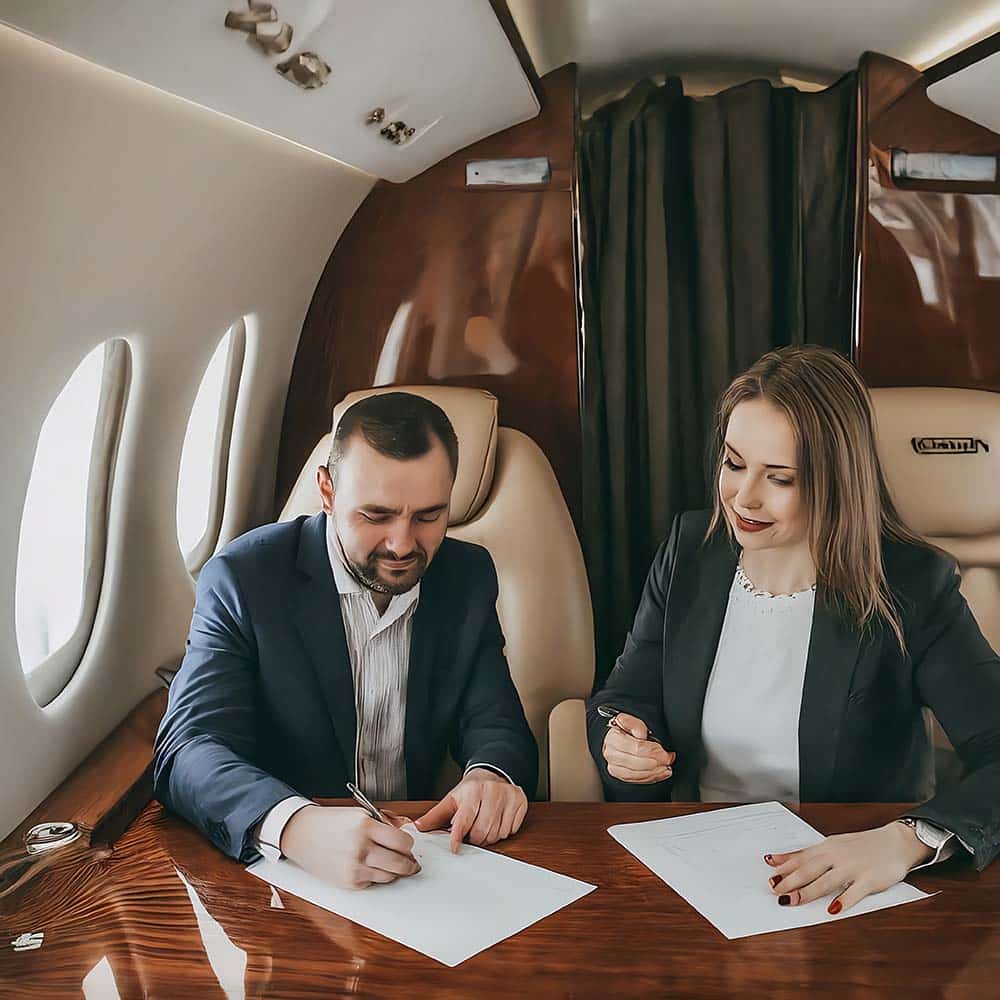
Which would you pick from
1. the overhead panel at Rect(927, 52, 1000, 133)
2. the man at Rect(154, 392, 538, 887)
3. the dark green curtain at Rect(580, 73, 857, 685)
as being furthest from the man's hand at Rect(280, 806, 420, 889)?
the overhead panel at Rect(927, 52, 1000, 133)

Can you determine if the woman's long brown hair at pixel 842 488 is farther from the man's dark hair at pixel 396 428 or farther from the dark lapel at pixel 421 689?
the dark lapel at pixel 421 689

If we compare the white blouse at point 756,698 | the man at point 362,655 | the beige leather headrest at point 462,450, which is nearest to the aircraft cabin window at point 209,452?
the beige leather headrest at point 462,450

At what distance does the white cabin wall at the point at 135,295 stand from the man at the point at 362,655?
0.20m

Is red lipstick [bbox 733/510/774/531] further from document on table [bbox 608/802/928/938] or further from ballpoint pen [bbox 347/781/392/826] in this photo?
ballpoint pen [bbox 347/781/392/826]

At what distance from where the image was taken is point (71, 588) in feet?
5.69

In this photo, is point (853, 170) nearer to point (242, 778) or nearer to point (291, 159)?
point (291, 159)

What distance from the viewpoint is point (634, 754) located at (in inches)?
64.5

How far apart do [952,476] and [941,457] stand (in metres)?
0.04

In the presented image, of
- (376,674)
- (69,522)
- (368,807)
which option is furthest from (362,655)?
(69,522)

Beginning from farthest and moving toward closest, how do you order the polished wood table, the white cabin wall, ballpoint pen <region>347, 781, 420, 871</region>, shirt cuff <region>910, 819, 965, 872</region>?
ballpoint pen <region>347, 781, 420, 871</region> → shirt cuff <region>910, 819, 965, 872</region> → the white cabin wall → the polished wood table

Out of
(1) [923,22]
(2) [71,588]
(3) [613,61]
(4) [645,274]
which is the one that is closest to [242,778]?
(2) [71,588]

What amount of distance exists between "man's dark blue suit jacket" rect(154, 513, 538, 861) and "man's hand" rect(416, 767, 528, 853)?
85 millimetres

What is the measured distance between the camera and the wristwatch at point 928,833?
4.58 feet

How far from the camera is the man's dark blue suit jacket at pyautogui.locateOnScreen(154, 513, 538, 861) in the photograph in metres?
1.54
